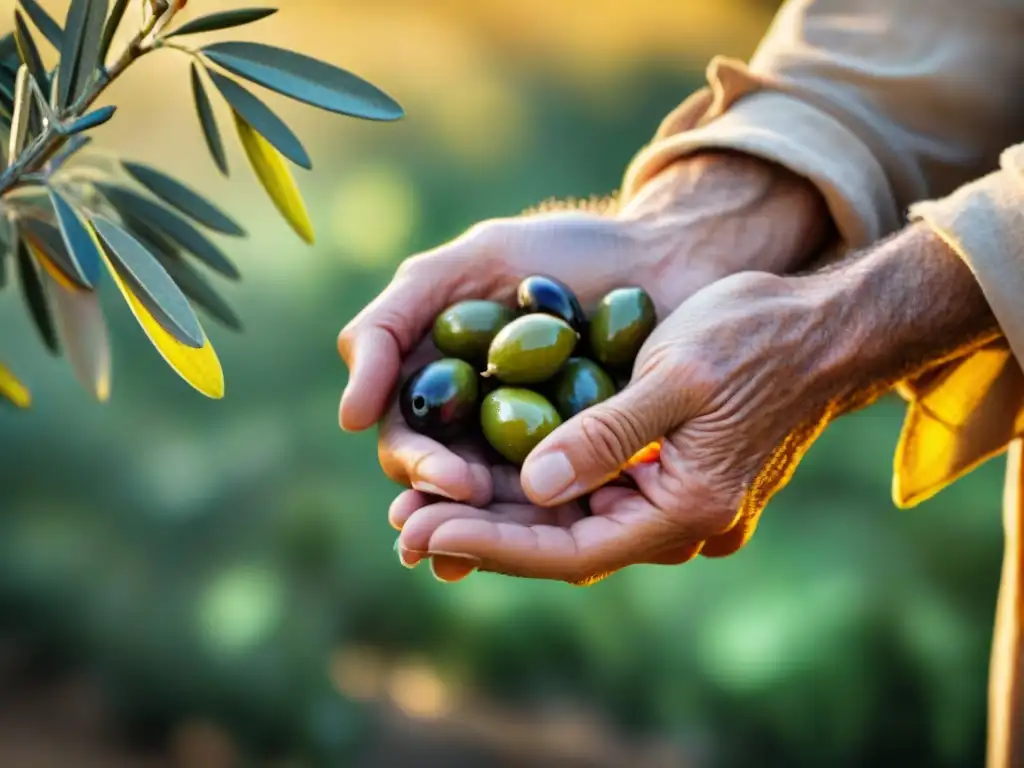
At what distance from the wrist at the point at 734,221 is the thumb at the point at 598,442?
34cm

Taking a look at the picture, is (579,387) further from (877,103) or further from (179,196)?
(877,103)

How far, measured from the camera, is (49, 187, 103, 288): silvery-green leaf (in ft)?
2.30

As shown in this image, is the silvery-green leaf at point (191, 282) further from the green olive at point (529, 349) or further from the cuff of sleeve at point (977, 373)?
the cuff of sleeve at point (977, 373)

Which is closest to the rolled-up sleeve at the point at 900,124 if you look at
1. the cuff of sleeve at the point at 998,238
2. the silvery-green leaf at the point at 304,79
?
the cuff of sleeve at the point at 998,238

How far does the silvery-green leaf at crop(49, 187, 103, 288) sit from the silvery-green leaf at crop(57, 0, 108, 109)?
0.25ft

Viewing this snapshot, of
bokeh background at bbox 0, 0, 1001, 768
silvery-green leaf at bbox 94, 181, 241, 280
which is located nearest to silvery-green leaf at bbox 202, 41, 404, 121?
silvery-green leaf at bbox 94, 181, 241, 280

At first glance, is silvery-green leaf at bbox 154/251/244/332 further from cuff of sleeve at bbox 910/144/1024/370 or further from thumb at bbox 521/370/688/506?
cuff of sleeve at bbox 910/144/1024/370

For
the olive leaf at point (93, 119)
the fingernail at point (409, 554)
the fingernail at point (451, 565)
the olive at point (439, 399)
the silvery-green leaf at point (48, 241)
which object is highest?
the olive leaf at point (93, 119)

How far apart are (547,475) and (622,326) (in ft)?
0.80

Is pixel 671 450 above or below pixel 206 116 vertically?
below

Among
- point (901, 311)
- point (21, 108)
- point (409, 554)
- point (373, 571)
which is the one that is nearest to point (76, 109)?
point (21, 108)

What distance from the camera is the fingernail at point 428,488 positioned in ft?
3.14

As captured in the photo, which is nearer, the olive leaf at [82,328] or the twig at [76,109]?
the twig at [76,109]

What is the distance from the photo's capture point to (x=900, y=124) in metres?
1.30
